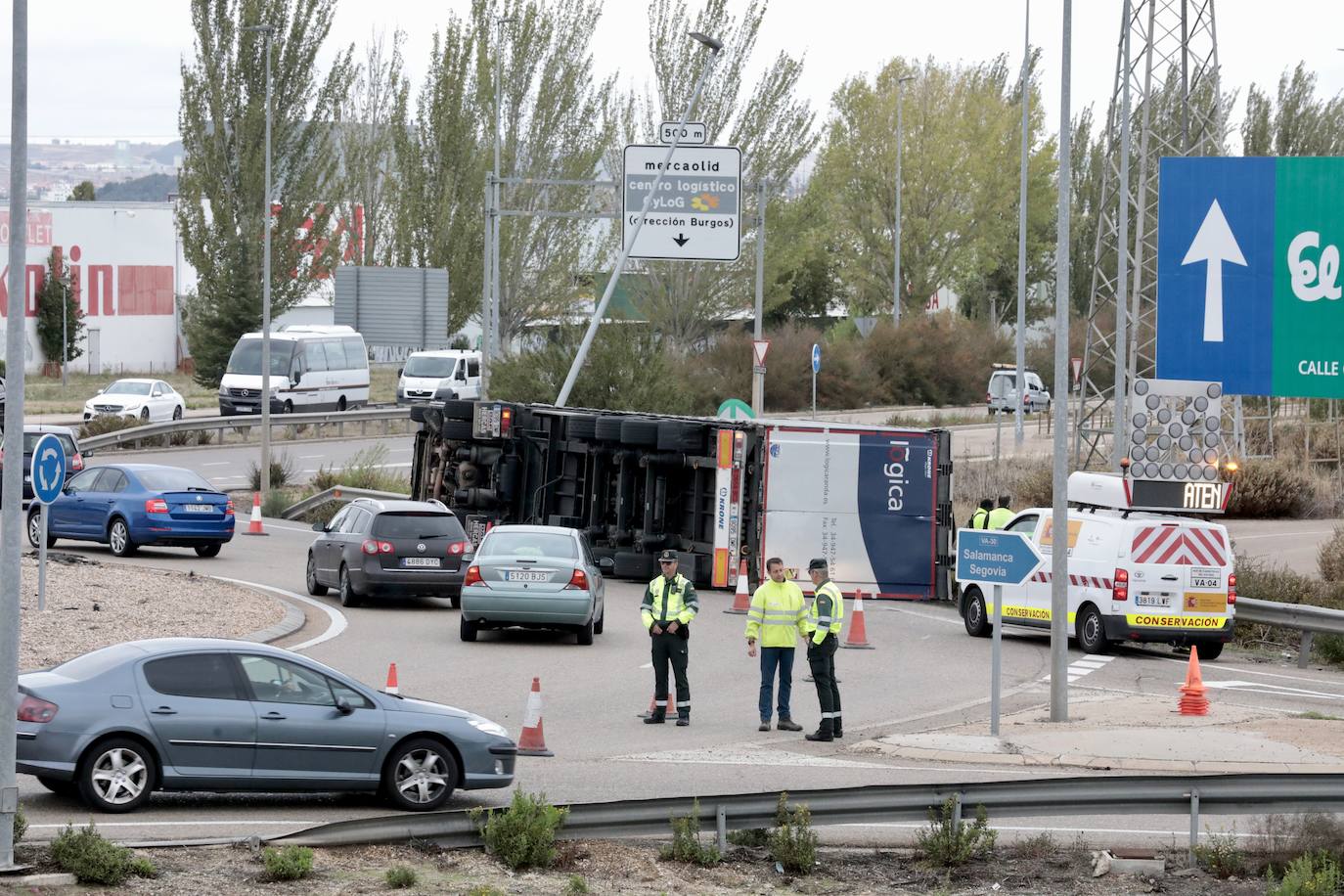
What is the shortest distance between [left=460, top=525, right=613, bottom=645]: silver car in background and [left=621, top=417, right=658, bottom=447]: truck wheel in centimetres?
670

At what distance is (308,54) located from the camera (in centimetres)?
6347

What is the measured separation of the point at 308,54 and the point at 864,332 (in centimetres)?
2350

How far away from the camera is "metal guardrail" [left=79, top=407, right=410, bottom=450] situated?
47.0 m

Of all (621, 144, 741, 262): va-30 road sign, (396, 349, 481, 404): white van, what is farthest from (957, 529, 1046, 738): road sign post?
(396, 349, 481, 404): white van

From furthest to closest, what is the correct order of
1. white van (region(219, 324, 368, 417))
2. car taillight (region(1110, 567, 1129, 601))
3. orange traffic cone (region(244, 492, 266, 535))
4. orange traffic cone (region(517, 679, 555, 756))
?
white van (region(219, 324, 368, 417)) → orange traffic cone (region(244, 492, 266, 535)) → car taillight (region(1110, 567, 1129, 601)) → orange traffic cone (region(517, 679, 555, 756))

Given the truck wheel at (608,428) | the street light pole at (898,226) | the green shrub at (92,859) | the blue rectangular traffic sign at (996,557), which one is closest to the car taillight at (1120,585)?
the blue rectangular traffic sign at (996,557)

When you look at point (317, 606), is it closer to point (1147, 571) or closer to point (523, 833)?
point (1147, 571)

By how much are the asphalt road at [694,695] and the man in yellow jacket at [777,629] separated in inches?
11.3

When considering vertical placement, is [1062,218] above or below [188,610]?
above

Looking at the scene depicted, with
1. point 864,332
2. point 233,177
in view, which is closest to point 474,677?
point 233,177

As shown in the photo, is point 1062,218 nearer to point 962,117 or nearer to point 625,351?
point 625,351

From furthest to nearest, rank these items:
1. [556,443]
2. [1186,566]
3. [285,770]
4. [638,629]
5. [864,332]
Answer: [864,332]
[556,443]
[638,629]
[1186,566]
[285,770]

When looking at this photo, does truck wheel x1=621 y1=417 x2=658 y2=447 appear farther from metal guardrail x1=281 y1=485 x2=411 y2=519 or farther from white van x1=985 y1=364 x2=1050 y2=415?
white van x1=985 y1=364 x2=1050 y2=415

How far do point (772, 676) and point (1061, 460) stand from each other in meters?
3.39
